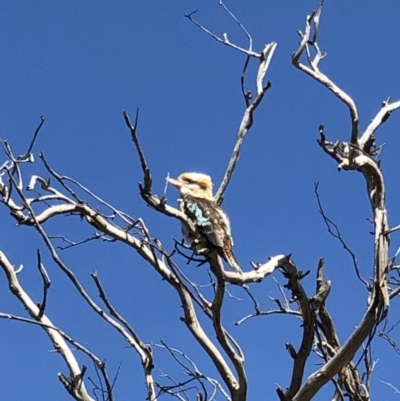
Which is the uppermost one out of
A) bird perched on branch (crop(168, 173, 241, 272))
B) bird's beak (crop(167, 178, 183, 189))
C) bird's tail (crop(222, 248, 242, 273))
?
bird's beak (crop(167, 178, 183, 189))

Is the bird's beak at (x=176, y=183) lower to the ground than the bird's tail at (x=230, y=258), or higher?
higher

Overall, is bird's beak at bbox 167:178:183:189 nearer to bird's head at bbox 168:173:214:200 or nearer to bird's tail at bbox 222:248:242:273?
bird's head at bbox 168:173:214:200

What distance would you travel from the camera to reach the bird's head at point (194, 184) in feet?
17.0

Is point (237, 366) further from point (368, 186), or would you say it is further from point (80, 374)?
point (368, 186)

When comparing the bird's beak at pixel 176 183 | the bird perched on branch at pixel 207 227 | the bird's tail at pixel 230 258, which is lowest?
the bird's tail at pixel 230 258

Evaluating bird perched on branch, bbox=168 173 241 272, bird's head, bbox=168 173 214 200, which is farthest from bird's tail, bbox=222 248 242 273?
bird's head, bbox=168 173 214 200

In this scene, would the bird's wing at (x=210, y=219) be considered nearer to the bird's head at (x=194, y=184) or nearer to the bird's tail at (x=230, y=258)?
the bird's tail at (x=230, y=258)

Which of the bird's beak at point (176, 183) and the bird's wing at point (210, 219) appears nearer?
the bird's wing at point (210, 219)

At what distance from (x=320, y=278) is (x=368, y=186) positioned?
1.87 feet

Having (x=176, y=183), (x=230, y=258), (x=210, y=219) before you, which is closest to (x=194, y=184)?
(x=176, y=183)

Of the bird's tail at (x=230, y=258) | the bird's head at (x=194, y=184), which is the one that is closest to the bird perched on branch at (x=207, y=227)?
the bird's tail at (x=230, y=258)

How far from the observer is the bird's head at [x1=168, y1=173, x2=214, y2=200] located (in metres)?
5.18

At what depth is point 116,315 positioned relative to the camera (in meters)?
3.85

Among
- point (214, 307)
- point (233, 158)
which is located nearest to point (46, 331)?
point (214, 307)
